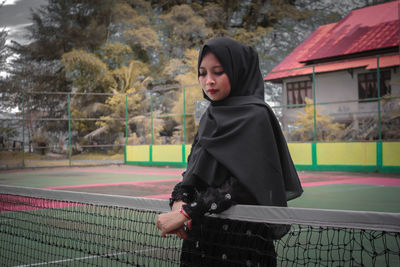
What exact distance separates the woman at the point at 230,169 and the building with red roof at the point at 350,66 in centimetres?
2032

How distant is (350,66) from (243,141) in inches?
1014

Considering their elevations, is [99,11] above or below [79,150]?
above

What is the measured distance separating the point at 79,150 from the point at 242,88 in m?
23.0

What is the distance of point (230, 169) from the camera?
67.2 inches

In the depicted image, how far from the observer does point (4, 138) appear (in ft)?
67.8

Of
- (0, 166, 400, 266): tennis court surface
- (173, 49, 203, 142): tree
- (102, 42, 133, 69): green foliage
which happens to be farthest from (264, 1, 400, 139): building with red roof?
(0, 166, 400, 266): tennis court surface

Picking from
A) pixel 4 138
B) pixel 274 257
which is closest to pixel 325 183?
pixel 274 257

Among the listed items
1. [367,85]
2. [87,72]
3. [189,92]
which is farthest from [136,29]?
[367,85]

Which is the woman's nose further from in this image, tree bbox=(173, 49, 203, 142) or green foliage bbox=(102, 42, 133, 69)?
green foliage bbox=(102, 42, 133, 69)

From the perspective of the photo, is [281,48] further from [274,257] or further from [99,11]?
[274,257]

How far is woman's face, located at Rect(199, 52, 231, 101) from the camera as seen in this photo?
1.86 m

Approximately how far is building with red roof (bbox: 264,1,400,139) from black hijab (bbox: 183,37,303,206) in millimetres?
20328

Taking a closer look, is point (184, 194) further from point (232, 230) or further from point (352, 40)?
point (352, 40)

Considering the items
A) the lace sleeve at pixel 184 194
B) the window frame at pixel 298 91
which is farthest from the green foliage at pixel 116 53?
the lace sleeve at pixel 184 194
